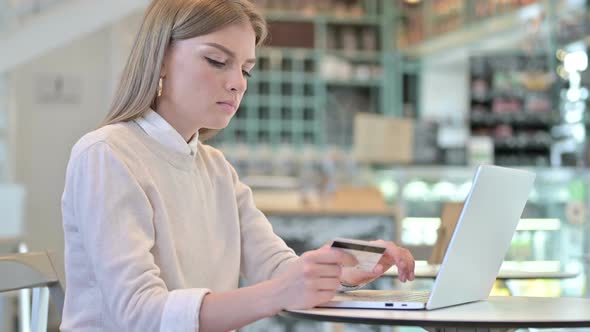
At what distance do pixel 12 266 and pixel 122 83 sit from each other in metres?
0.42

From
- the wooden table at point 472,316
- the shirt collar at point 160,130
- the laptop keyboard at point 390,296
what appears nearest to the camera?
the wooden table at point 472,316

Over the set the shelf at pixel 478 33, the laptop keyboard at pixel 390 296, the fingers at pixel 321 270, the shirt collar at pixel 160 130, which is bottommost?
the laptop keyboard at pixel 390 296

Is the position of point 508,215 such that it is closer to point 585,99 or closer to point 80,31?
point 585,99

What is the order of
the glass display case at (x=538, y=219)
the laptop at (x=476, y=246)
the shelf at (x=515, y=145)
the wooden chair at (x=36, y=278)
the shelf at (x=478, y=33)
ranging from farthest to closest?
the shelf at (x=515, y=145)
the shelf at (x=478, y=33)
the glass display case at (x=538, y=219)
the wooden chair at (x=36, y=278)
the laptop at (x=476, y=246)

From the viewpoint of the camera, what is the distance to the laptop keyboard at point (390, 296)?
1422 mm

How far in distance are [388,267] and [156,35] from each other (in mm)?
558

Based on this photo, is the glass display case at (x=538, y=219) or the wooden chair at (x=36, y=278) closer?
the wooden chair at (x=36, y=278)

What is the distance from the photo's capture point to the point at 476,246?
4.53 feet

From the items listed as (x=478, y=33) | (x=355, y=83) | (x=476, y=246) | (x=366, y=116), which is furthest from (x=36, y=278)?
(x=355, y=83)

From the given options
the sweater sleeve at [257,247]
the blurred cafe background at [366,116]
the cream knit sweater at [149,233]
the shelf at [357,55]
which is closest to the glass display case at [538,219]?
the blurred cafe background at [366,116]

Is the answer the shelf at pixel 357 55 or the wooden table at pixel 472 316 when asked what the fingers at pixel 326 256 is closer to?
the wooden table at pixel 472 316

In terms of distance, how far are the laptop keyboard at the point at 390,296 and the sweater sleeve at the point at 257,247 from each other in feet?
0.60

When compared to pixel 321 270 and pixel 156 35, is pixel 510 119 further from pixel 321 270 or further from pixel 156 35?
pixel 321 270

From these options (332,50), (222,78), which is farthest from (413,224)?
(332,50)
